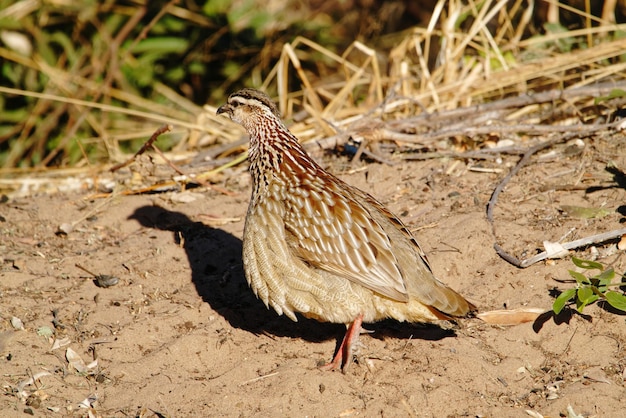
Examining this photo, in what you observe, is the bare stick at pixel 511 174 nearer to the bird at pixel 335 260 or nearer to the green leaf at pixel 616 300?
the bird at pixel 335 260

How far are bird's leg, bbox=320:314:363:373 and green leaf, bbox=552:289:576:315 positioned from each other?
1.21 metres

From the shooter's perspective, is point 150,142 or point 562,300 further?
point 150,142

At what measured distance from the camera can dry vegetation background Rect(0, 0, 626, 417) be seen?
473 cm

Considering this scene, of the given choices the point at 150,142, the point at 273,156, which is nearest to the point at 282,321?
the point at 273,156

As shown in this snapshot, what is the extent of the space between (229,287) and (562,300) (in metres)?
2.54

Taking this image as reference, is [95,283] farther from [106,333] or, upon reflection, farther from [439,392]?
[439,392]

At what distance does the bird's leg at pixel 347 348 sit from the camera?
193 inches

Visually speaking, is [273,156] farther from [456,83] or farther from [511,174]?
[456,83]

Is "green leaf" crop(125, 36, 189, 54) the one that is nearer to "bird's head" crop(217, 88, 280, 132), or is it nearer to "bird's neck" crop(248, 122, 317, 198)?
"bird's head" crop(217, 88, 280, 132)

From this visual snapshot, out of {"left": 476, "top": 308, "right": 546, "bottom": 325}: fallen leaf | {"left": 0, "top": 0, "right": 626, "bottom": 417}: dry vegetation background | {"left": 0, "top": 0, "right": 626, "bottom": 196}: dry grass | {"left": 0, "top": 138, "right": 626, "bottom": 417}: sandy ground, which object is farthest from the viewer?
{"left": 0, "top": 0, "right": 626, "bottom": 196}: dry grass

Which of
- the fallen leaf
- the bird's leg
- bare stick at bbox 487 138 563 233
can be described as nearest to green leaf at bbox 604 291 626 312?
the fallen leaf

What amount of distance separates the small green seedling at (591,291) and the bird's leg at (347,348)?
48.5 inches

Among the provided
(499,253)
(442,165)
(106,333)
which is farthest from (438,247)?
(106,333)

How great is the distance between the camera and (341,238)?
4.99 meters
